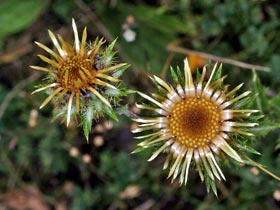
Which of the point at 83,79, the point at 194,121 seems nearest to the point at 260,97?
the point at 194,121

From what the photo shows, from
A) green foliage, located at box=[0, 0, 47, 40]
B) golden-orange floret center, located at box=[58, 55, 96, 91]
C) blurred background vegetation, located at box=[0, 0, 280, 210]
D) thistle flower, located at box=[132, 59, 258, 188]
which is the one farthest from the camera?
green foliage, located at box=[0, 0, 47, 40]

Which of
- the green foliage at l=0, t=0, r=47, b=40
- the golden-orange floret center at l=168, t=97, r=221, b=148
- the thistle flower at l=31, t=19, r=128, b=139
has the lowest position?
the golden-orange floret center at l=168, t=97, r=221, b=148

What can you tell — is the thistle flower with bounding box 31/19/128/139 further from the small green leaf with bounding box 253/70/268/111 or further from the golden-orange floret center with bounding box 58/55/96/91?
the small green leaf with bounding box 253/70/268/111

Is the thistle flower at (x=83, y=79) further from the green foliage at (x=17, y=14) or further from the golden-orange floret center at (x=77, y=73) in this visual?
the green foliage at (x=17, y=14)

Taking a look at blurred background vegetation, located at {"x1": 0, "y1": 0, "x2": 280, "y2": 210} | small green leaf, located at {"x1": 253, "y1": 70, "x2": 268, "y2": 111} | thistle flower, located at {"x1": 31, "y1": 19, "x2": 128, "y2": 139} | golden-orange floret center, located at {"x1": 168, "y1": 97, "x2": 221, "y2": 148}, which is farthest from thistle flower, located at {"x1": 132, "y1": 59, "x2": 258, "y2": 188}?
blurred background vegetation, located at {"x1": 0, "y1": 0, "x2": 280, "y2": 210}

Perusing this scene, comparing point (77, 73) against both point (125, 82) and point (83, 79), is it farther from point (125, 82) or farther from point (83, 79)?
point (125, 82)

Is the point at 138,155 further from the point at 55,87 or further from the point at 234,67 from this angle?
the point at 55,87
